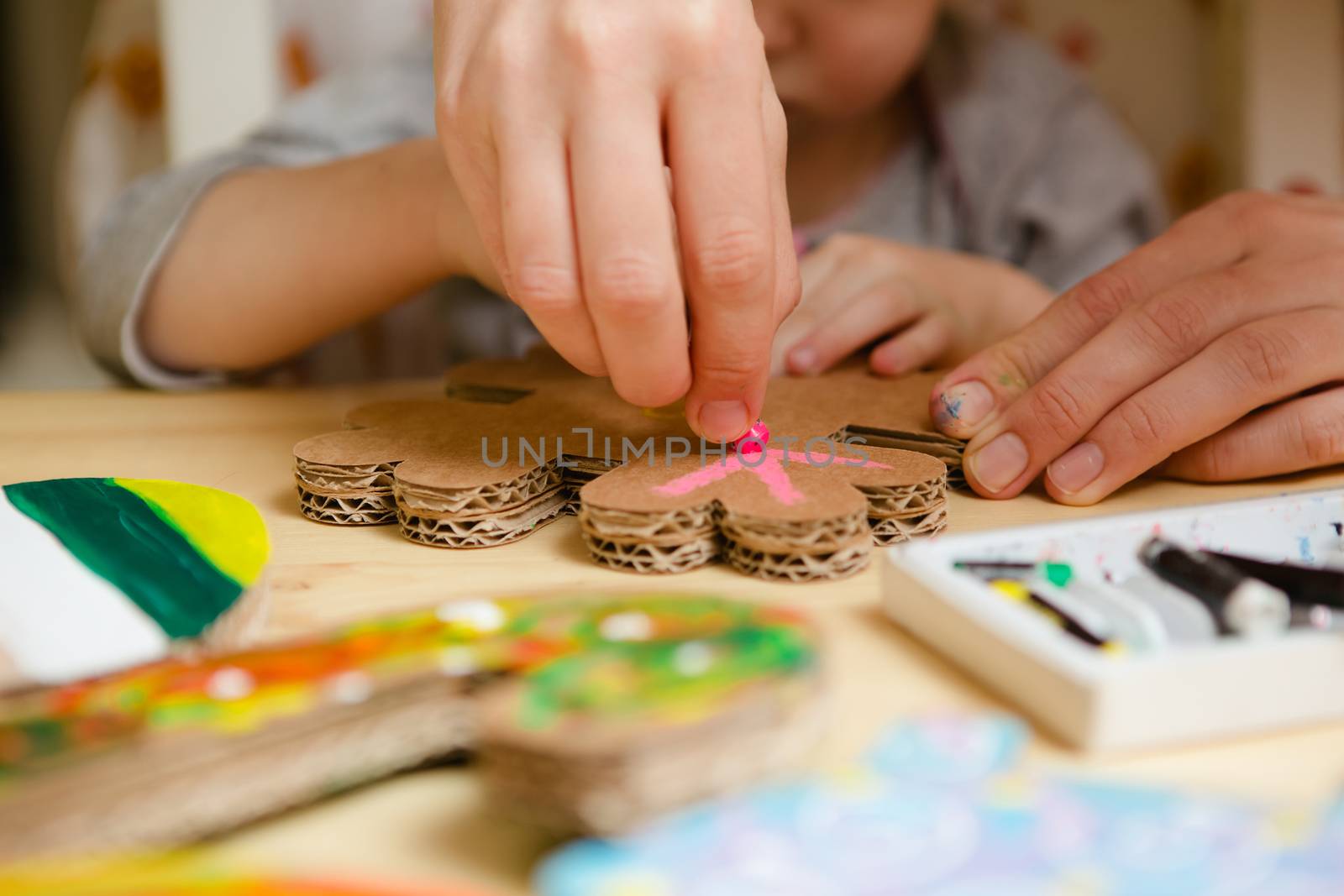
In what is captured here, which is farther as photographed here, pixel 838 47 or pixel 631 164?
pixel 838 47

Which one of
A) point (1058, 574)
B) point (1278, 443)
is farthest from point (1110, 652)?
point (1278, 443)

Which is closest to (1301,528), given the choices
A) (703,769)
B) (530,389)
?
(703,769)

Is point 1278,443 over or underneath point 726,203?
underneath

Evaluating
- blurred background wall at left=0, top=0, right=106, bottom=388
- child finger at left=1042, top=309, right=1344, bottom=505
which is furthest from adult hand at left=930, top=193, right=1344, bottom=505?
blurred background wall at left=0, top=0, right=106, bottom=388

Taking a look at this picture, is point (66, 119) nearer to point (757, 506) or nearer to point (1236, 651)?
point (757, 506)

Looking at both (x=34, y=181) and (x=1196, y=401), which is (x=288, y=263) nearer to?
(x=1196, y=401)

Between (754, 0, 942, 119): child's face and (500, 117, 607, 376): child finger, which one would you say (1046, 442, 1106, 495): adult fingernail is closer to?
(500, 117, 607, 376): child finger

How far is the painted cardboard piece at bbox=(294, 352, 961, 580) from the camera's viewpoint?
0.47 meters

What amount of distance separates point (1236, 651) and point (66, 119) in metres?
1.97

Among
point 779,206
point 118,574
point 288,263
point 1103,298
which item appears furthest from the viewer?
point 288,263

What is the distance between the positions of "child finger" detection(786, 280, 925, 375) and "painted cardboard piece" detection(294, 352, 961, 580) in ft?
0.17

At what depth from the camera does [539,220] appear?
46 cm

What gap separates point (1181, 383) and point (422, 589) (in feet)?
1.32

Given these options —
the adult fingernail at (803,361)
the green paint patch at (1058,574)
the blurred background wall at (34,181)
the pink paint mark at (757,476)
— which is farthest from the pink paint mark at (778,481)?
the blurred background wall at (34,181)
